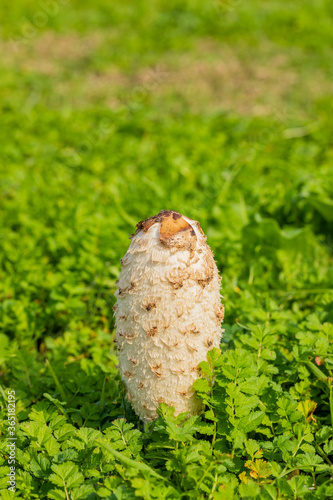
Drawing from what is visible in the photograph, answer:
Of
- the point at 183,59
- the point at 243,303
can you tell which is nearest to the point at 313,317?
the point at 243,303

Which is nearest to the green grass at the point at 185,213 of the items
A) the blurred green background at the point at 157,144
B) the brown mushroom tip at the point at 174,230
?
the blurred green background at the point at 157,144

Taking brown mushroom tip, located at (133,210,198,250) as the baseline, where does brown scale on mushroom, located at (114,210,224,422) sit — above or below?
below

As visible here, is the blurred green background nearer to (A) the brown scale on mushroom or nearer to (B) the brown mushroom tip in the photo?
(A) the brown scale on mushroom

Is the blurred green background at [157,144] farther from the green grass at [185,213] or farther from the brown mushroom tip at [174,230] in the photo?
the brown mushroom tip at [174,230]

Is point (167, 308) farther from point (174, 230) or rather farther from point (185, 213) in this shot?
point (185, 213)

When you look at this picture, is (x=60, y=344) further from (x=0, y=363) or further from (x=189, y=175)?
(x=189, y=175)

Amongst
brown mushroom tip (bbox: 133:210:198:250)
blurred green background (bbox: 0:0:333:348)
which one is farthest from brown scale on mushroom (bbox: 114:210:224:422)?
blurred green background (bbox: 0:0:333:348)
